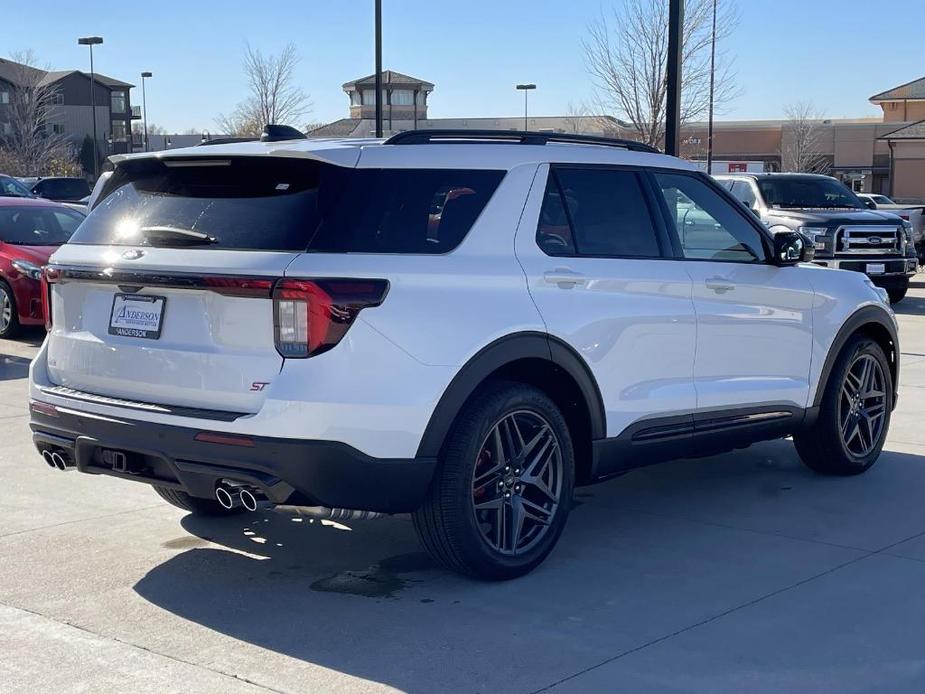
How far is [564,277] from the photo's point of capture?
557cm

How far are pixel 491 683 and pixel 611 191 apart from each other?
105 inches

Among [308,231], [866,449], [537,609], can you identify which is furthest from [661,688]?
[866,449]

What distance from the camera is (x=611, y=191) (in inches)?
241

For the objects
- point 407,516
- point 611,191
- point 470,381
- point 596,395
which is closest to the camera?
point 470,381

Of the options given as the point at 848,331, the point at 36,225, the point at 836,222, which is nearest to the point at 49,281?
the point at 848,331

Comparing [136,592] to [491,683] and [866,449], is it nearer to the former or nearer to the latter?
[491,683]

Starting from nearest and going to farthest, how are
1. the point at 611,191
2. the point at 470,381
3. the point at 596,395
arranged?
1. the point at 470,381
2. the point at 596,395
3. the point at 611,191

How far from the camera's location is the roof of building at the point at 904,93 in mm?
68650

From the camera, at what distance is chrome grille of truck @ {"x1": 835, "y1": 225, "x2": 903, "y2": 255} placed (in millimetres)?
17656

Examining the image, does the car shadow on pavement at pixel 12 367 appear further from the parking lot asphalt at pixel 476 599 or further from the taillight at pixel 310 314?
the taillight at pixel 310 314

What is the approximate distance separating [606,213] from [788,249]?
1.37 m

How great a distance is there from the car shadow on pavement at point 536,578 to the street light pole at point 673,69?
16.8 feet

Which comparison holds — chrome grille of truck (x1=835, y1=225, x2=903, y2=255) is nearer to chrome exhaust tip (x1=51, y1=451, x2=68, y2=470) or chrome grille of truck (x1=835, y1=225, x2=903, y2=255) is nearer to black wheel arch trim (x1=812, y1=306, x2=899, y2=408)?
black wheel arch trim (x1=812, y1=306, x2=899, y2=408)

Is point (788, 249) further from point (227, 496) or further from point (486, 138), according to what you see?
point (227, 496)
